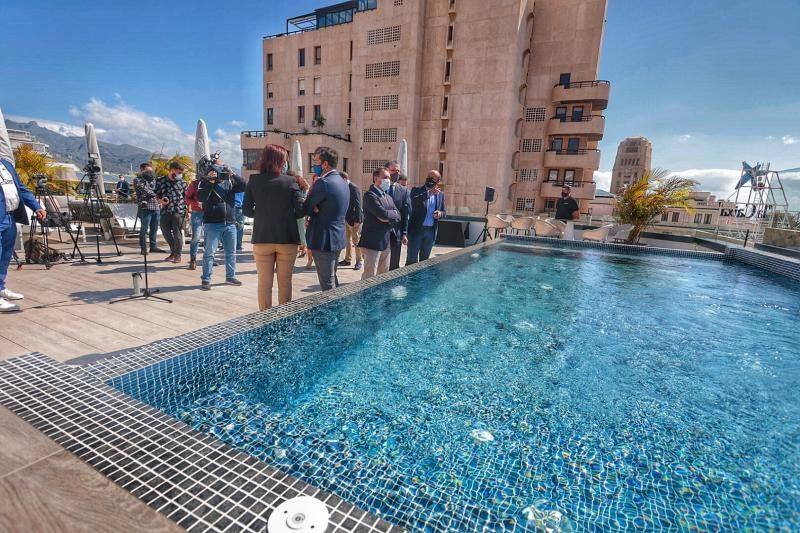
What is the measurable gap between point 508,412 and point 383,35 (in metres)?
30.8

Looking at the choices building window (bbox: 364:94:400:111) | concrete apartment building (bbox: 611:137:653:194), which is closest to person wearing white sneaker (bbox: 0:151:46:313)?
building window (bbox: 364:94:400:111)

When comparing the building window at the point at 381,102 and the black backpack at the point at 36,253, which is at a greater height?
the building window at the point at 381,102

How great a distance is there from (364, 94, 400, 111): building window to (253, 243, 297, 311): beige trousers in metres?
26.5

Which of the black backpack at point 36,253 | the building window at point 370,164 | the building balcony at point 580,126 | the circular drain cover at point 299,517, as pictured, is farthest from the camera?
the building window at point 370,164

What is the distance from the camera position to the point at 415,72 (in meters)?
26.6

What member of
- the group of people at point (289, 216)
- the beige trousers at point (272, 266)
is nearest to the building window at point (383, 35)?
the group of people at point (289, 216)

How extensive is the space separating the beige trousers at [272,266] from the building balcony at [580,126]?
90.2ft

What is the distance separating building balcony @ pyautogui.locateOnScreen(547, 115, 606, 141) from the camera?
25.4m

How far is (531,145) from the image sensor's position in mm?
27484

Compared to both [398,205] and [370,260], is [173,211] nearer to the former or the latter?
[370,260]

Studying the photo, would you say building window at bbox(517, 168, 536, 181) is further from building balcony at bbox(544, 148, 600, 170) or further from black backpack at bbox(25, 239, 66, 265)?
black backpack at bbox(25, 239, 66, 265)

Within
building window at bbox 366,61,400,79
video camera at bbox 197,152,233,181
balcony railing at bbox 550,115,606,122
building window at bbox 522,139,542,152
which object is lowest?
video camera at bbox 197,152,233,181

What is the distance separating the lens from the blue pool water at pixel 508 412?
1695 mm

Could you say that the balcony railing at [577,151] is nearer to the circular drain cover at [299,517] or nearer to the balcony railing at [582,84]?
the balcony railing at [582,84]
